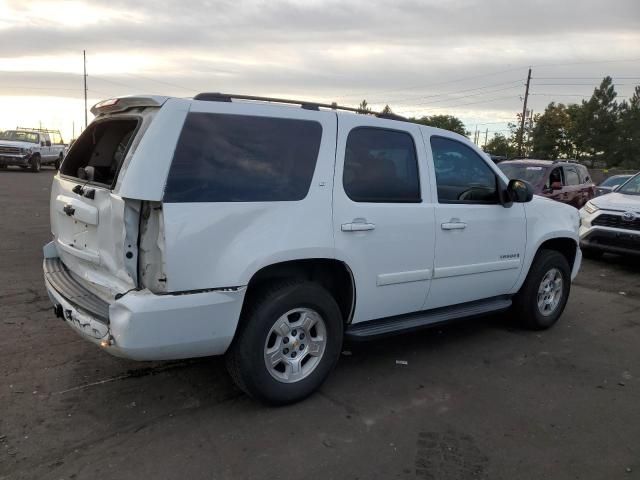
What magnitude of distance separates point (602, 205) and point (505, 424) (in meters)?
6.75

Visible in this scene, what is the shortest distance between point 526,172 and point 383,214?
8.64 meters

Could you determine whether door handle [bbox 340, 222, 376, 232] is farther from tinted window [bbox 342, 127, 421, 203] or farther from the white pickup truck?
the white pickup truck

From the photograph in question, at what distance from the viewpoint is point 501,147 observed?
247 ft

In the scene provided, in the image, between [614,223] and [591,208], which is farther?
[591,208]

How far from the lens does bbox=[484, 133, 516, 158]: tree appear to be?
218 ft

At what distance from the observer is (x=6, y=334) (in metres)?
4.66

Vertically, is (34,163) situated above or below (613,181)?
below

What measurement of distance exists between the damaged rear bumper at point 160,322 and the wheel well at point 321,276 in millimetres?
283

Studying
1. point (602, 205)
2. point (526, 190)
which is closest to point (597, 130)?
point (602, 205)

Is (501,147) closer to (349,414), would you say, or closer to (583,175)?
(583,175)

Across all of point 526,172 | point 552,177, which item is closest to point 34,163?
point 526,172

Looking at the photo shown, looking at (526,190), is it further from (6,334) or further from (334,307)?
(6,334)

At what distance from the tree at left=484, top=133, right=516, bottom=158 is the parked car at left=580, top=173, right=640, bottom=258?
5782cm

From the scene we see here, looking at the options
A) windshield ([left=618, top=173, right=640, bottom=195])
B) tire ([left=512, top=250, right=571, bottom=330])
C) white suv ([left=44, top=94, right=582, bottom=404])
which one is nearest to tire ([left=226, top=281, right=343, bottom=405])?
white suv ([left=44, top=94, right=582, bottom=404])
